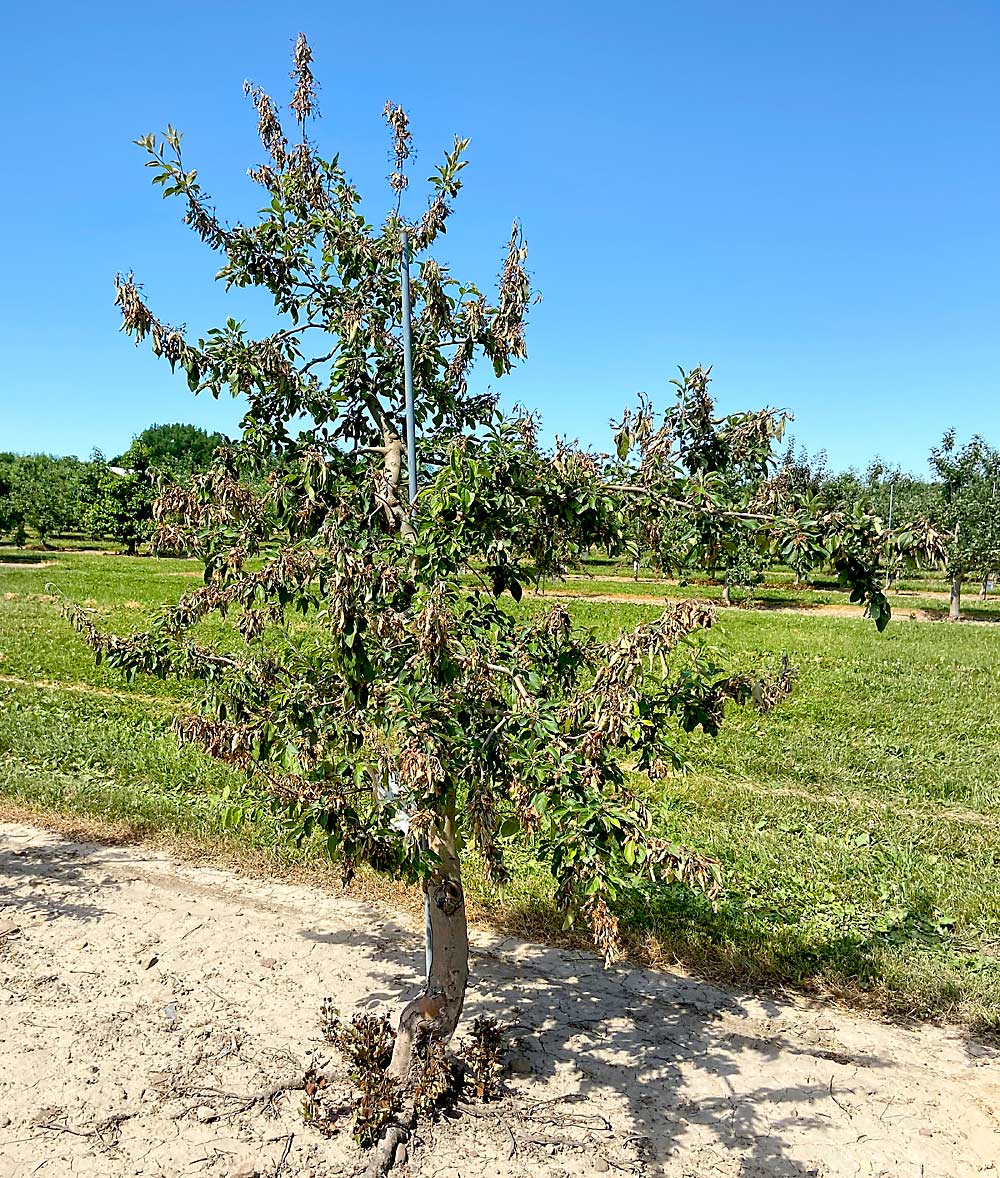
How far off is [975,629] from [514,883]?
2295cm

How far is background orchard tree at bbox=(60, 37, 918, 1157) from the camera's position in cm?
286

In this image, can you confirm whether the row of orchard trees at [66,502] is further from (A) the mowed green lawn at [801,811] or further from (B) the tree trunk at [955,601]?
(A) the mowed green lawn at [801,811]

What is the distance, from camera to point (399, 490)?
3.67m

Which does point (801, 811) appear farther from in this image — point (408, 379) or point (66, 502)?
point (66, 502)

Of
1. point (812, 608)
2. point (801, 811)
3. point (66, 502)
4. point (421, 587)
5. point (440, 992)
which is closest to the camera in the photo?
point (421, 587)

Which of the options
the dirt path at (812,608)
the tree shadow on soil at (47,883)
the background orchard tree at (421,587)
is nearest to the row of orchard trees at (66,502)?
the dirt path at (812,608)

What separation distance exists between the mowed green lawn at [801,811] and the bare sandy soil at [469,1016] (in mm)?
487

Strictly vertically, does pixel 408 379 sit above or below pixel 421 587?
above

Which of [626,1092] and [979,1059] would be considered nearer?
[626,1092]

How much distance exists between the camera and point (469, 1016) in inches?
193

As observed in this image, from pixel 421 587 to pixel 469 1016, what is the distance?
291 centimetres

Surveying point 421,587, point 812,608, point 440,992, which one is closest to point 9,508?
point 812,608

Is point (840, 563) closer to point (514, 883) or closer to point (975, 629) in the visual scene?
point (514, 883)

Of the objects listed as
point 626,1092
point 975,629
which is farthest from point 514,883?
point 975,629
